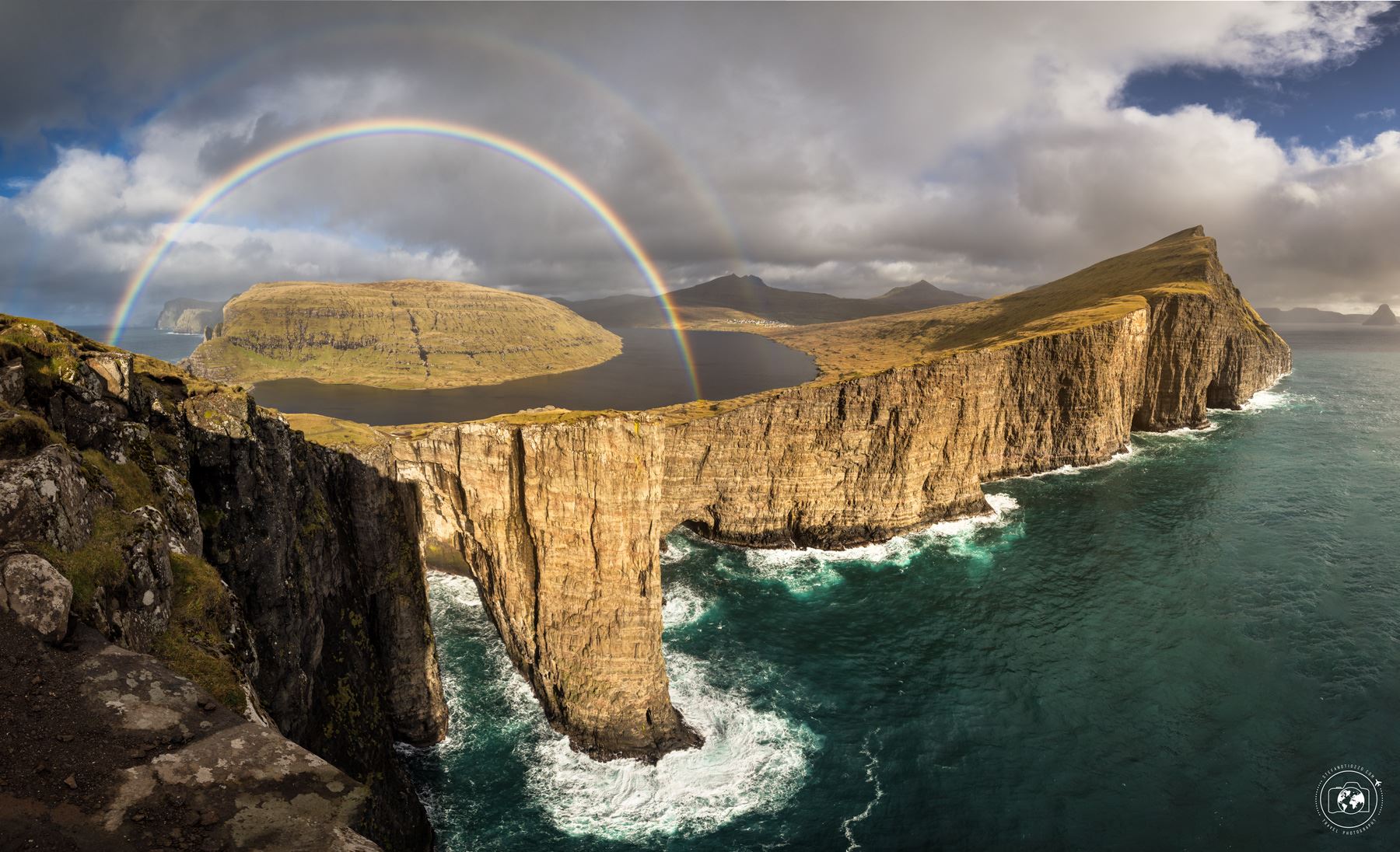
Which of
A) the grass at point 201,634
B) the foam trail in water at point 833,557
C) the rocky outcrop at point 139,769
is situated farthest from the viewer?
the foam trail in water at point 833,557

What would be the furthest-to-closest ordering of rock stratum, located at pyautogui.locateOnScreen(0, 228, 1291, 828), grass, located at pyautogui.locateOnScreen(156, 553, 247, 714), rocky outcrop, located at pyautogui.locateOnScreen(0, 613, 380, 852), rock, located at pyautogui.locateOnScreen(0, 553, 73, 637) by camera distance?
grass, located at pyautogui.locateOnScreen(156, 553, 247, 714) < rock stratum, located at pyautogui.locateOnScreen(0, 228, 1291, 828) < rock, located at pyautogui.locateOnScreen(0, 553, 73, 637) < rocky outcrop, located at pyautogui.locateOnScreen(0, 613, 380, 852)

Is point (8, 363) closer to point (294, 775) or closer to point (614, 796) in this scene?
point (294, 775)

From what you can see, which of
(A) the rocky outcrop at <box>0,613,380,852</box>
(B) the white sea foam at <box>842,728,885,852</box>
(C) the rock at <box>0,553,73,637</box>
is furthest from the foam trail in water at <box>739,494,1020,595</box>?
(C) the rock at <box>0,553,73,637</box>

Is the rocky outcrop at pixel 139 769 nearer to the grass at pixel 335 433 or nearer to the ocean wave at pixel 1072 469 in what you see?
the grass at pixel 335 433

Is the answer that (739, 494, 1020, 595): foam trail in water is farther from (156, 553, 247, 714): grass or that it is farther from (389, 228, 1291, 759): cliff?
(156, 553, 247, 714): grass

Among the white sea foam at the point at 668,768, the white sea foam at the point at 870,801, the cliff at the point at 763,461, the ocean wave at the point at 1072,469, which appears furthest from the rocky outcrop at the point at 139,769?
the ocean wave at the point at 1072,469
